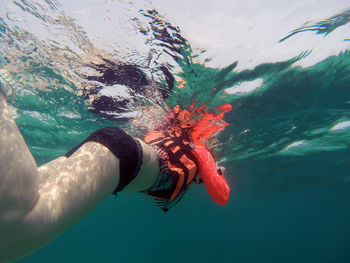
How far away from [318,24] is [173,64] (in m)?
4.67

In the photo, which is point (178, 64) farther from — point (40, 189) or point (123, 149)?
point (40, 189)

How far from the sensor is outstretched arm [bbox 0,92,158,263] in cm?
132

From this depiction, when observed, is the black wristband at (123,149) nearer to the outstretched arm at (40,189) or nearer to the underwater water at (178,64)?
the outstretched arm at (40,189)

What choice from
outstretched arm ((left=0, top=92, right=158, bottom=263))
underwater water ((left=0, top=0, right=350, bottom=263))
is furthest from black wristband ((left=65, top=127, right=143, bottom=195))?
underwater water ((left=0, top=0, right=350, bottom=263))

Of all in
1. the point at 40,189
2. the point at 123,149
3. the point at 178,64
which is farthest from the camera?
the point at 178,64

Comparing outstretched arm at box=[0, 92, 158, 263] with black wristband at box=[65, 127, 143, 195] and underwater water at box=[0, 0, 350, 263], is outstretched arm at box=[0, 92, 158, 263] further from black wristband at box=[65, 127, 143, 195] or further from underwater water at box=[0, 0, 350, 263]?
underwater water at box=[0, 0, 350, 263]

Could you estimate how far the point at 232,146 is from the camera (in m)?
16.5

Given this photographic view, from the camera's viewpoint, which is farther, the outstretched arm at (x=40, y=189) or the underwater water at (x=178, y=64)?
the underwater water at (x=178, y=64)

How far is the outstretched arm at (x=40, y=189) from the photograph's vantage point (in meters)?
1.32

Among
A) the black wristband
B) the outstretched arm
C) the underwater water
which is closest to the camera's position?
the outstretched arm

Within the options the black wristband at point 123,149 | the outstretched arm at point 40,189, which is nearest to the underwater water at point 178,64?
the black wristband at point 123,149

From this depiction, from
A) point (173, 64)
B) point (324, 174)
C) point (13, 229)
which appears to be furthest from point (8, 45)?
point (324, 174)

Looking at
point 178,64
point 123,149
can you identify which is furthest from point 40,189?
point 178,64

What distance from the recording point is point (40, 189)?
5.52ft
